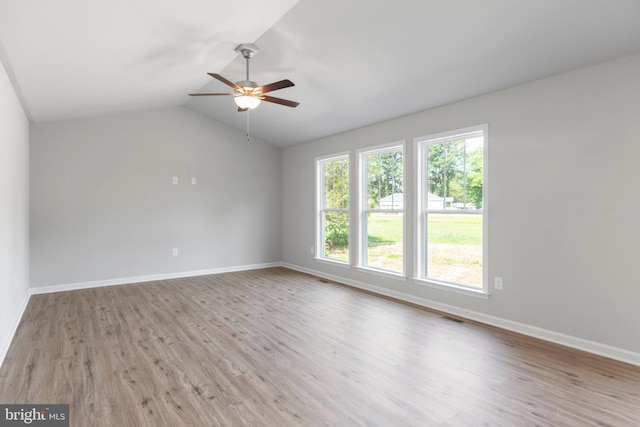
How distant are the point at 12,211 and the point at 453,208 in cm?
468

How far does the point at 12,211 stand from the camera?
3.58m

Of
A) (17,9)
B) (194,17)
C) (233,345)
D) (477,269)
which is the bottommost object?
(233,345)

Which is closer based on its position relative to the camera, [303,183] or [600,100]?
[600,100]

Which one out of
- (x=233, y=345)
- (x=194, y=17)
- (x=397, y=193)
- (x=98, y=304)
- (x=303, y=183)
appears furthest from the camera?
(x=303, y=183)

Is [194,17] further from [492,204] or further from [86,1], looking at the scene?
[492,204]

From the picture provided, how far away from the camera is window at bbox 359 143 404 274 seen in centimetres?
491

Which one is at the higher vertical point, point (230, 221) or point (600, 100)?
point (600, 100)

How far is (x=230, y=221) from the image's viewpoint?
22.3 feet

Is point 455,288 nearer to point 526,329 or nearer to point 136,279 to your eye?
point 526,329

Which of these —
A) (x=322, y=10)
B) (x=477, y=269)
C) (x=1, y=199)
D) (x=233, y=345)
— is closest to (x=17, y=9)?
(x=1, y=199)

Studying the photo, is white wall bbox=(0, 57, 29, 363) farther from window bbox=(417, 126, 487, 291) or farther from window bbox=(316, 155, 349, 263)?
window bbox=(417, 126, 487, 291)

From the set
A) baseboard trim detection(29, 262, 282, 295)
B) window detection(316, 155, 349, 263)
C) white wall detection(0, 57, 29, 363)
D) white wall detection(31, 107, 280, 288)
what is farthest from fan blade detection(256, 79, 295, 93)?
baseboard trim detection(29, 262, 282, 295)

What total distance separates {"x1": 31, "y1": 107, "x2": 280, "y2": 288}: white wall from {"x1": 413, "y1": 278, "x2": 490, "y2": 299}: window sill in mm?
3666

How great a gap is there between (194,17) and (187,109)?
12.1 feet
